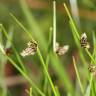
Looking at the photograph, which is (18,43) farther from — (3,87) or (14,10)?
(3,87)

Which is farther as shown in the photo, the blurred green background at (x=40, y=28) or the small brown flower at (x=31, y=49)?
the blurred green background at (x=40, y=28)

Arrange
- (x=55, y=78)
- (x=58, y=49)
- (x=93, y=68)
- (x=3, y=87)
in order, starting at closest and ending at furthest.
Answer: (x=93, y=68), (x=58, y=49), (x=3, y=87), (x=55, y=78)

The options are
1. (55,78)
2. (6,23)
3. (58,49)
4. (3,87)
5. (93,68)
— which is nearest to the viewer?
(93,68)

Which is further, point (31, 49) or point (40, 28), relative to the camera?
point (40, 28)

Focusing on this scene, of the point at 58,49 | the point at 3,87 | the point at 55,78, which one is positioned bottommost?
the point at 55,78

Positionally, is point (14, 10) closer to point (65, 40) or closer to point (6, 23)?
point (6, 23)

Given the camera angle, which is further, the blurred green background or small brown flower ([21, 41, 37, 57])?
the blurred green background

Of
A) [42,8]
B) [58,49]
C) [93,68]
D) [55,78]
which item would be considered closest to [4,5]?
[42,8]

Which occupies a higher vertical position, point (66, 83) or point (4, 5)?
point (4, 5)

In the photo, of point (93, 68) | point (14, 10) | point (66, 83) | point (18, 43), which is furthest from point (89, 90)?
point (14, 10)

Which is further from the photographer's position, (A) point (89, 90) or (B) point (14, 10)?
(B) point (14, 10)
